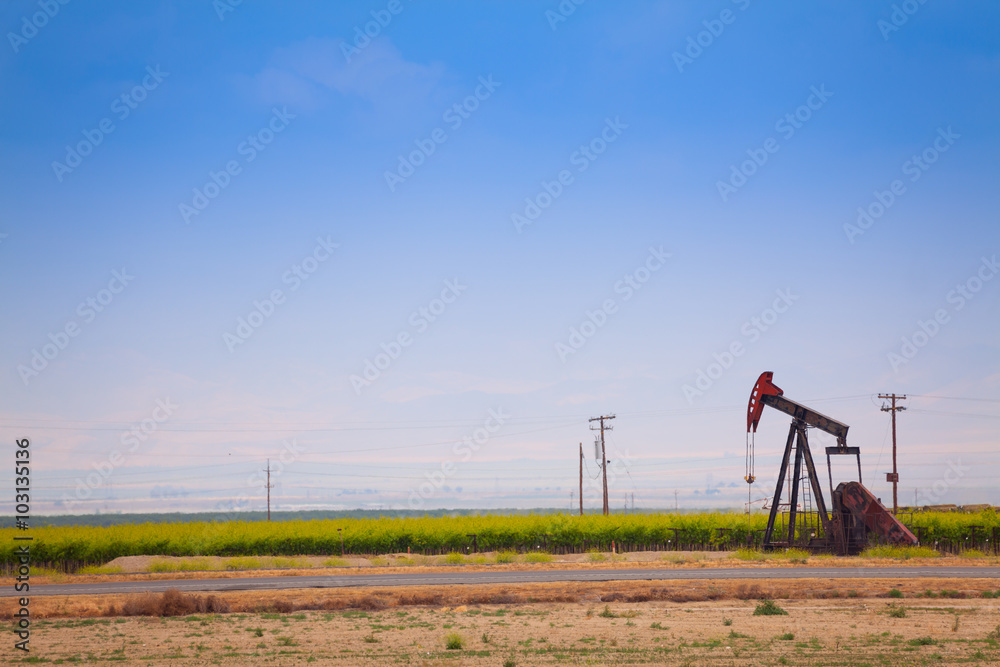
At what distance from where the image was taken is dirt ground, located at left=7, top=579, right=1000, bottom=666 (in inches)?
713

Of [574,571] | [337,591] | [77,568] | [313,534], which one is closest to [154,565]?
[77,568]

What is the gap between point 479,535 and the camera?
2116 inches

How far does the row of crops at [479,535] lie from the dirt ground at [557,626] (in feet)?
69.4

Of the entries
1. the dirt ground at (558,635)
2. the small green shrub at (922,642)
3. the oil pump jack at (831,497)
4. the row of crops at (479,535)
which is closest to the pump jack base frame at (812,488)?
the oil pump jack at (831,497)

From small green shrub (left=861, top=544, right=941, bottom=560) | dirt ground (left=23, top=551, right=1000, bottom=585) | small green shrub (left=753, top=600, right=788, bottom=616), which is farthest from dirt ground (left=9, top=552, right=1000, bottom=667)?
small green shrub (left=861, top=544, right=941, bottom=560)

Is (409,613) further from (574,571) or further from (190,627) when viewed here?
(574,571)

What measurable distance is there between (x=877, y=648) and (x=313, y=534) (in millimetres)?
40719

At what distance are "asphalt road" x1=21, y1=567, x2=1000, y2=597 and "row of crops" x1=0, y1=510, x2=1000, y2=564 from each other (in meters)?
13.5

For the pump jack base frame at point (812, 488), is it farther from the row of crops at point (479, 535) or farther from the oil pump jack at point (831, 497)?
the row of crops at point (479, 535)

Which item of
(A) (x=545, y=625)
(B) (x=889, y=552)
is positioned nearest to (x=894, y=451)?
(B) (x=889, y=552)

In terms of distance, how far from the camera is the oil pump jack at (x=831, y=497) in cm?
4059

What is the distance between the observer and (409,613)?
84.5 ft

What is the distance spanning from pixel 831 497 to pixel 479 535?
21.8 m

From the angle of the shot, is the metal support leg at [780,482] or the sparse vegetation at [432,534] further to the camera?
the sparse vegetation at [432,534]
